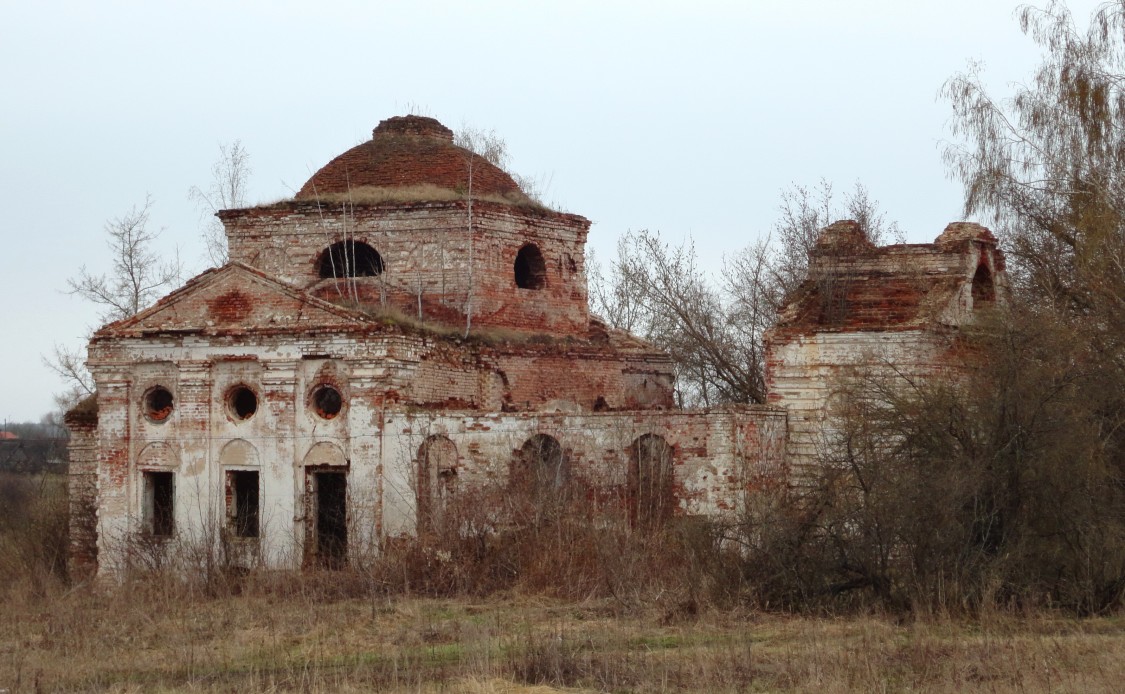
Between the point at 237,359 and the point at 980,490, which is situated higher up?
the point at 237,359

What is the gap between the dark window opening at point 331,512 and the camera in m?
19.6

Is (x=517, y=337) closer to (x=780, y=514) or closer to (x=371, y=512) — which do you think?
(x=371, y=512)

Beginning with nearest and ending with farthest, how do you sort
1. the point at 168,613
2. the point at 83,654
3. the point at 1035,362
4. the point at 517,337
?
the point at 83,654, the point at 1035,362, the point at 168,613, the point at 517,337

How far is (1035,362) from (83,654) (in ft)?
30.3

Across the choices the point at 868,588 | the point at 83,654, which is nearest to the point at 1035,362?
the point at 868,588

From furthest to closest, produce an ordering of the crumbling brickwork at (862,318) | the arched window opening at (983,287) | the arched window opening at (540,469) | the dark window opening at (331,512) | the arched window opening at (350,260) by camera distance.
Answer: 1. the arched window opening at (350,260)
2. the arched window opening at (983,287)
3. the dark window opening at (331,512)
4. the crumbling brickwork at (862,318)
5. the arched window opening at (540,469)

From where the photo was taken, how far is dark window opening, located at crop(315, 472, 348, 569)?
19.6 m

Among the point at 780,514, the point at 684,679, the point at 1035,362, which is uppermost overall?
the point at 1035,362

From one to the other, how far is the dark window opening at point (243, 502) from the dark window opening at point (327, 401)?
130cm

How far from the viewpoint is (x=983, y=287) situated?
20.6 m

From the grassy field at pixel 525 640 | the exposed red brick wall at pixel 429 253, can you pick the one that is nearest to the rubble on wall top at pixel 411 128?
the exposed red brick wall at pixel 429 253

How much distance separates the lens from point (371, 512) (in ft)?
62.9

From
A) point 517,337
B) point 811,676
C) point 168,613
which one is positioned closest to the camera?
point 811,676

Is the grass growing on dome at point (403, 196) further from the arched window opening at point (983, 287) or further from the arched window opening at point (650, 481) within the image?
the arched window opening at point (983, 287)
